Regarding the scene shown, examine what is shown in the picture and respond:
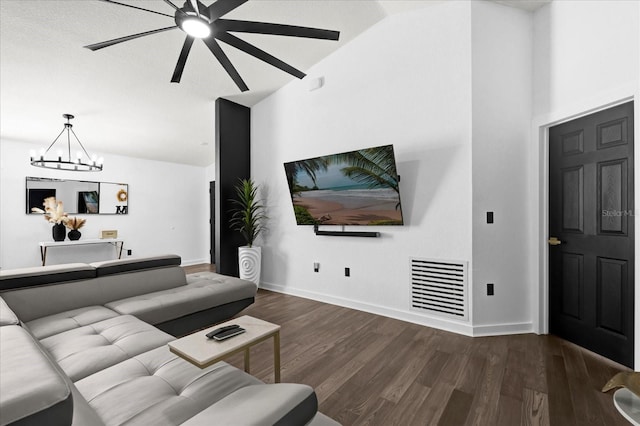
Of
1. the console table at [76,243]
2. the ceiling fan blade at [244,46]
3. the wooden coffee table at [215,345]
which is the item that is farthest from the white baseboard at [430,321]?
the console table at [76,243]

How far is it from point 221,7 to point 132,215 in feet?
19.4

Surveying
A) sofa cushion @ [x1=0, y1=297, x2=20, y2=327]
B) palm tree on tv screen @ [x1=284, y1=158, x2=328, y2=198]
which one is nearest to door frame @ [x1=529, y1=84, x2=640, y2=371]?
palm tree on tv screen @ [x1=284, y1=158, x2=328, y2=198]

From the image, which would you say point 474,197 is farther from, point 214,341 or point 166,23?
point 166,23

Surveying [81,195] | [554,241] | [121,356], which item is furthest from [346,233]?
[81,195]

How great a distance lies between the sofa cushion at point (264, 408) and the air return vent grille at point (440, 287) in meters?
2.34

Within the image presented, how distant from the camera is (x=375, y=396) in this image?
6.17 feet

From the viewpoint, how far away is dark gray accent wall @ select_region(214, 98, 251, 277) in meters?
4.42

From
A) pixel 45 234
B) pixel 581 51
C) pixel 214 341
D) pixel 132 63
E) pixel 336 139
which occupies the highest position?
pixel 132 63

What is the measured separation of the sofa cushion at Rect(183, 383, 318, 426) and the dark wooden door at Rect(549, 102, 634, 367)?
2.65 metres

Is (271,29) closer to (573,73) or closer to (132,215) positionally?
(573,73)

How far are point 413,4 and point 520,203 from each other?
240cm

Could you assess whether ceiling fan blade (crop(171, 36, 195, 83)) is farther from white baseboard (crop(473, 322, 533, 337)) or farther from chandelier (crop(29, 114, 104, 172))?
white baseboard (crop(473, 322, 533, 337))

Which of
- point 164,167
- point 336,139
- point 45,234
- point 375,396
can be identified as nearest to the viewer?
Result: point 375,396

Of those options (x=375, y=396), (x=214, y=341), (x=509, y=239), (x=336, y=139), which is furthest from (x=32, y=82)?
(x=509, y=239)
